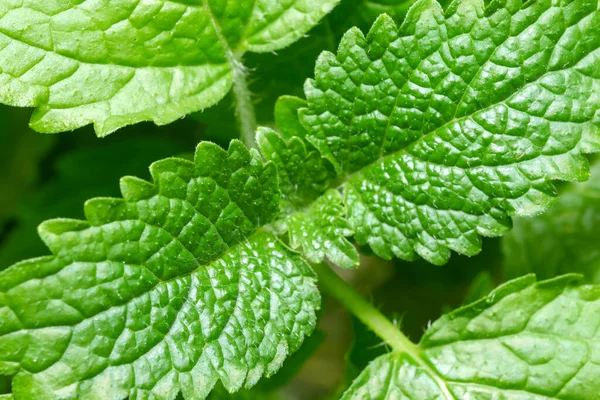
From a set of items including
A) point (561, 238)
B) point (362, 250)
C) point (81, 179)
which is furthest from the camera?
point (81, 179)

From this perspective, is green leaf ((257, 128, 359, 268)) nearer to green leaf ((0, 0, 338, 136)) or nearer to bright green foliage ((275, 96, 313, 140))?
bright green foliage ((275, 96, 313, 140))

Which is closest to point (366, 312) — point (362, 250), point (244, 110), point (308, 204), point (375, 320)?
point (375, 320)

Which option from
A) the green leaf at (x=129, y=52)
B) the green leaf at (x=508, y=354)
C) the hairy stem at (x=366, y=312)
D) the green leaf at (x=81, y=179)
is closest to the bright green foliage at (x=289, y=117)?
the green leaf at (x=129, y=52)

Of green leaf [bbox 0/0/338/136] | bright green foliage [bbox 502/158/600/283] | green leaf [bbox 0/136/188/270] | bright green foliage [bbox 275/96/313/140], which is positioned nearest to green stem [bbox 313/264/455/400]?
bright green foliage [bbox 275/96/313/140]

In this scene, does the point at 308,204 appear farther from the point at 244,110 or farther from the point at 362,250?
the point at 244,110

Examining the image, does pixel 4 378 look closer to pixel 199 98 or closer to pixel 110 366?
pixel 110 366

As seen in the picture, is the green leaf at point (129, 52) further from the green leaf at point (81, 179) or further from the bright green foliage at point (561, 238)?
the bright green foliage at point (561, 238)
